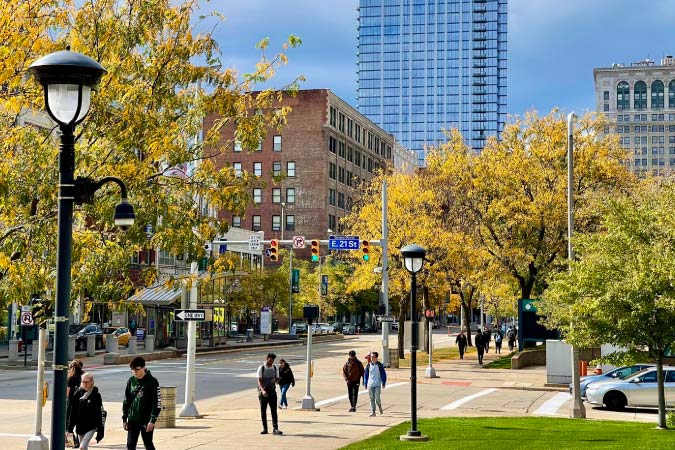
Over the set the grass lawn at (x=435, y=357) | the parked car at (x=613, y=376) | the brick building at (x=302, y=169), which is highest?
the brick building at (x=302, y=169)

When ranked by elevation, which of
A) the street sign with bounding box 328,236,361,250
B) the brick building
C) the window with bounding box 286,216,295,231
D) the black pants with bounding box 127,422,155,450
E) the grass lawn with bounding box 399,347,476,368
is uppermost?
the brick building

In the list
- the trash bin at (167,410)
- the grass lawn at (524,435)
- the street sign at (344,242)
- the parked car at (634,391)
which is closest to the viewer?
the grass lawn at (524,435)

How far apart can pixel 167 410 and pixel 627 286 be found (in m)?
11.9

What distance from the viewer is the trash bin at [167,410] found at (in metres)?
21.7

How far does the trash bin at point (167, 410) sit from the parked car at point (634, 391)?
14852 mm

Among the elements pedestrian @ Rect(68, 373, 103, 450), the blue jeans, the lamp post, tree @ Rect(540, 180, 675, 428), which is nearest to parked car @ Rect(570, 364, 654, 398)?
tree @ Rect(540, 180, 675, 428)

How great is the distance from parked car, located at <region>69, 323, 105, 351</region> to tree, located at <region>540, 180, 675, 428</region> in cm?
3720

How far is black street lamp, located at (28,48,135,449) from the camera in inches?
307

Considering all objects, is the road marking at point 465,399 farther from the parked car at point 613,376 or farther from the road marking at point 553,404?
the parked car at point 613,376

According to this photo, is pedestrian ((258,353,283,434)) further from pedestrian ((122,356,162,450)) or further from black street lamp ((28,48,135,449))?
black street lamp ((28,48,135,449))

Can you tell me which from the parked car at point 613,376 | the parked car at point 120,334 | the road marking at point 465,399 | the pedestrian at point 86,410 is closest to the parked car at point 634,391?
the parked car at point 613,376

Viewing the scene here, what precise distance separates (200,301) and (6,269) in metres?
53.3

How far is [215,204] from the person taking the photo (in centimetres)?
1313

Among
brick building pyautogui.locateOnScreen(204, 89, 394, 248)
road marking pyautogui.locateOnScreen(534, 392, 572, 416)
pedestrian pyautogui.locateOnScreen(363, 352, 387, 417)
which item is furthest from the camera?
brick building pyautogui.locateOnScreen(204, 89, 394, 248)
